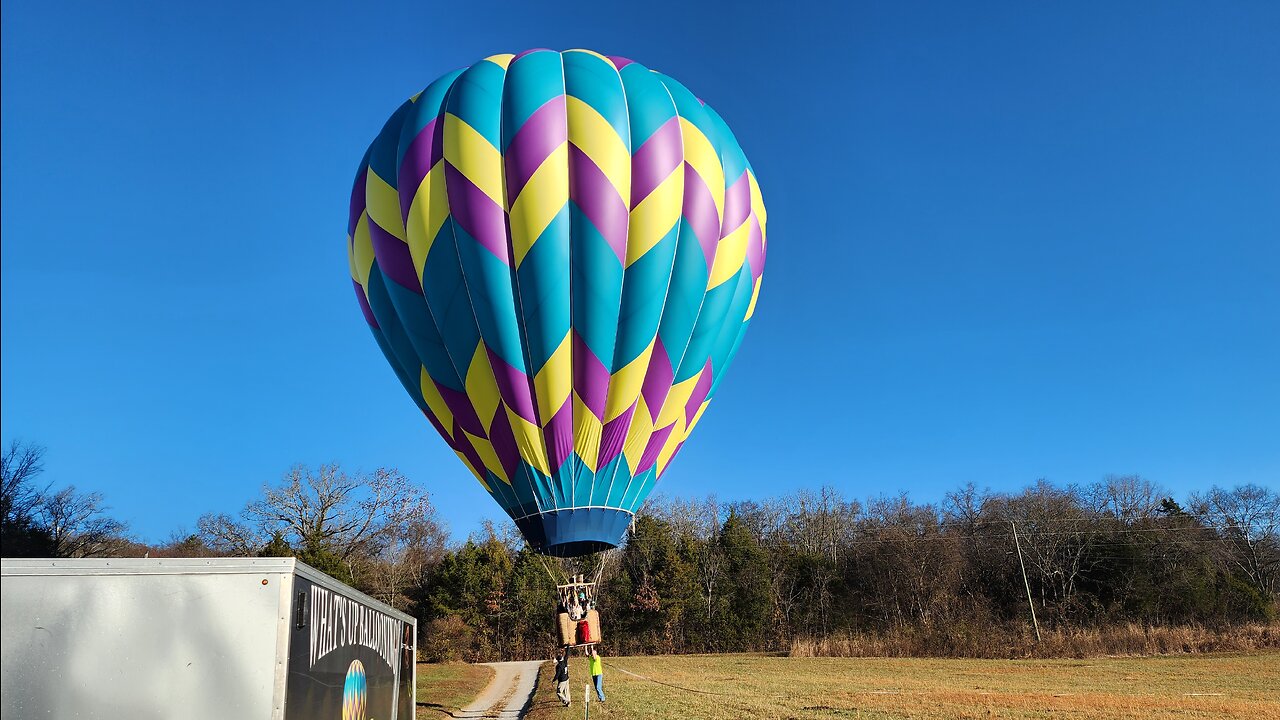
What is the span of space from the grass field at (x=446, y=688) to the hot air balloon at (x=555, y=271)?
593 cm

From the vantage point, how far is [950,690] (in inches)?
623

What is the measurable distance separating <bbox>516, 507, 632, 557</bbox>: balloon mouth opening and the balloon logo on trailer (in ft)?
19.2

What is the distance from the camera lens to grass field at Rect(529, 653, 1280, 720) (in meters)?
12.1

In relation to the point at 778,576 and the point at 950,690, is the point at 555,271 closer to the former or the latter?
the point at 950,690

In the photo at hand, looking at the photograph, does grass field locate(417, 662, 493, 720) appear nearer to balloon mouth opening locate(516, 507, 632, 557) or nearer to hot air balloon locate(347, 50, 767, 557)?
balloon mouth opening locate(516, 507, 632, 557)

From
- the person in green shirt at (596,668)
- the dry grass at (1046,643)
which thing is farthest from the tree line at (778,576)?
the person in green shirt at (596,668)

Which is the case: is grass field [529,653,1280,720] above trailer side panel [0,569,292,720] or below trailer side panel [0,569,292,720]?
below

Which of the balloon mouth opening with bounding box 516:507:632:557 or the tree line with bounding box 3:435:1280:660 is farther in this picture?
the tree line with bounding box 3:435:1280:660

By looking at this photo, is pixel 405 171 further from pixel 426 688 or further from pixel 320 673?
pixel 426 688

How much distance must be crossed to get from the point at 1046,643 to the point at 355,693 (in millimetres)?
28729

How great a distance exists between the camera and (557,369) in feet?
38.9

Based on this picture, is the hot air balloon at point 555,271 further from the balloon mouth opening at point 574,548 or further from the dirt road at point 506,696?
the dirt road at point 506,696

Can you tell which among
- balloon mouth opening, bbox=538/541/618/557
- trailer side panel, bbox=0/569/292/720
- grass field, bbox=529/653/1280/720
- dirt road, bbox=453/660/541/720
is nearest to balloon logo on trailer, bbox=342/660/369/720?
trailer side panel, bbox=0/569/292/720

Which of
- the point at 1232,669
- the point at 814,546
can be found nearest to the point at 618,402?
the point at 1232,669
